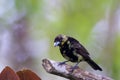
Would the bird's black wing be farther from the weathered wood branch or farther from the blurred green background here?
the blurred green background

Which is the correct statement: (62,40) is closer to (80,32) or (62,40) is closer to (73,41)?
(73,41)

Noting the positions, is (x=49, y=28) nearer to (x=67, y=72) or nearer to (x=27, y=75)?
(x=67, y=72)

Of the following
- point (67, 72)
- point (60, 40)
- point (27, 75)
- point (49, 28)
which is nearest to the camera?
point (27, 75)

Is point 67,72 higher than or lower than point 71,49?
lower

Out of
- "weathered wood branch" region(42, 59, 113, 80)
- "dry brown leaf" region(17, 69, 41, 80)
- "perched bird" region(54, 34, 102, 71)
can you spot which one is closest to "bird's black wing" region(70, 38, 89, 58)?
"perched bird" region(54, 34, 102, 71)

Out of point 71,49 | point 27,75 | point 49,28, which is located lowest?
point 27,75

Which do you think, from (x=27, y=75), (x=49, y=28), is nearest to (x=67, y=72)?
(x=27, y=75)

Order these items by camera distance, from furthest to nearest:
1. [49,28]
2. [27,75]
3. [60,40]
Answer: [49,28], [60,40], [27,75]

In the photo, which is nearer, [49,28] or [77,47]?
[77,47]
